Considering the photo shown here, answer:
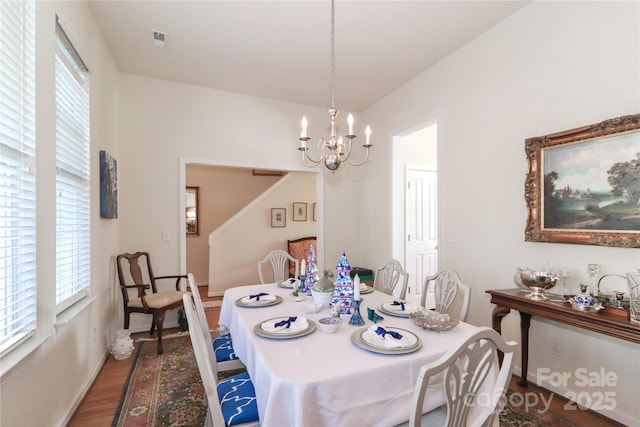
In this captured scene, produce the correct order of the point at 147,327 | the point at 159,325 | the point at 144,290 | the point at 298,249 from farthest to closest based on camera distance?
the point at 298,249, the point at 147,327, the point at 144,290, the point at 159,325

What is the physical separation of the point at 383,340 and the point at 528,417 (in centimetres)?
142

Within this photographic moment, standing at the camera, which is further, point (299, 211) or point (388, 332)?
point (299, 211)

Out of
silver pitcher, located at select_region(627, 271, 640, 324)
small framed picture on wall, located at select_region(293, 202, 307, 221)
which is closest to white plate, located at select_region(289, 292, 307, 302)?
silver pitcher, located at select_region(627, 271, 640, 324)

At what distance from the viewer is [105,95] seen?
292 centimetres

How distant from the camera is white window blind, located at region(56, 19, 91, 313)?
198 cm

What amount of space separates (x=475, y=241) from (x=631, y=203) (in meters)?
1.15

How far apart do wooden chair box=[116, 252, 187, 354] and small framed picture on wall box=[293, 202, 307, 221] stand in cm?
284

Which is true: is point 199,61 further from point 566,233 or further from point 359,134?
point 566,233

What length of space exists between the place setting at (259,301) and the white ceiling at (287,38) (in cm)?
224

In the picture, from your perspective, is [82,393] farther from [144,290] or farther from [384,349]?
[384,349]

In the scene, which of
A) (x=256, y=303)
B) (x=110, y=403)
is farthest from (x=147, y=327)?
(x=256, y=303)

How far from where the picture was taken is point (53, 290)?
172 centimetres

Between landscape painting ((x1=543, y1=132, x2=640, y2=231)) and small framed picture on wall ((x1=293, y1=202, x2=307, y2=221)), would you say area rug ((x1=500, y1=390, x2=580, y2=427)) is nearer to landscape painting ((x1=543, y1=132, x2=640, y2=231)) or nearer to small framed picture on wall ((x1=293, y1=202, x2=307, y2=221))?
landscape painting ((x1=543, y1=132, x2=640, y2=231))

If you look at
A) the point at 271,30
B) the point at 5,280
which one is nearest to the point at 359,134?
the point at 271,30
